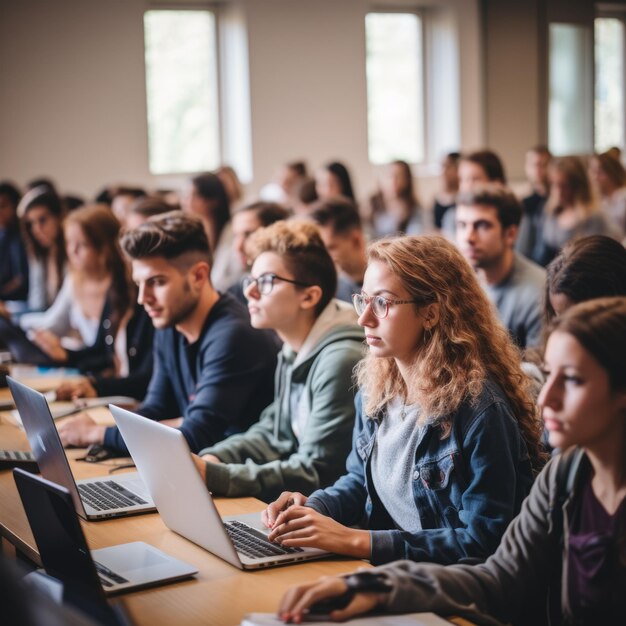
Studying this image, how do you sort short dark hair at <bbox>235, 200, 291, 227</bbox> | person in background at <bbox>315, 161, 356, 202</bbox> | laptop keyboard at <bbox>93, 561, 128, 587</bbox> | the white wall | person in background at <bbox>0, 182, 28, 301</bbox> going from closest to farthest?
laptop keyboard at <bbox>93, 561, 128, 587</bbox> < short dark hair at <bbox>235, 200, 291, 227</bbox> < person in background at <bbox>0, 182, 28, 301</bbox> < person in background at <bbox>315, 161, 356, 202</bbox> < the white wall

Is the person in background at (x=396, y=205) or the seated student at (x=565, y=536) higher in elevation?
the person in background at (x=396, y=205)

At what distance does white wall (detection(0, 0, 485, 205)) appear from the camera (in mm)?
8898

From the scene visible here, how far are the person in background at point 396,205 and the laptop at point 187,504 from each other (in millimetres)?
6276

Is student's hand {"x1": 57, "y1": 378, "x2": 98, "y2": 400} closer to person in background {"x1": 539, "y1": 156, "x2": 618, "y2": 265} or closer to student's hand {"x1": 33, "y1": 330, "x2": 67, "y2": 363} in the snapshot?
student's hand {"x1": 33, "y1": 330, "x2": 67, "y2": 363}

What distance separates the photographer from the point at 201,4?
9664 millimetres

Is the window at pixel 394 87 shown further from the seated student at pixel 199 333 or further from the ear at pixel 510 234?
the seated student at pixel 199 333

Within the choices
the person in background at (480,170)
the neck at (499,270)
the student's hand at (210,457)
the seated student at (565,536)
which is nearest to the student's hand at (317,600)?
the seated student at (565,536)

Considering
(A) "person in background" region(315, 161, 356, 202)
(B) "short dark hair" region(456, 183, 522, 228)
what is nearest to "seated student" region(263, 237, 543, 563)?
(B) "short dark hair" region(456, 183, 522, 228)

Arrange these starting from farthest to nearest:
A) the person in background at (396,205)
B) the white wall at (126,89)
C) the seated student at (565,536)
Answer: the white wall at (126,89) < the person in background at (396,205) < the seated student at (565,536)

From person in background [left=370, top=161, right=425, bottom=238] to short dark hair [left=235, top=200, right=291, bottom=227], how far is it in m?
3.88

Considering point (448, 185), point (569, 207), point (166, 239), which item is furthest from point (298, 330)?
point (448, 185)

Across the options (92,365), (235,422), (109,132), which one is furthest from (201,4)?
(235,422)

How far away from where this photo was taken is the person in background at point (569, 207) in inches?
250

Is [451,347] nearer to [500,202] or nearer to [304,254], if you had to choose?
[304,254]
